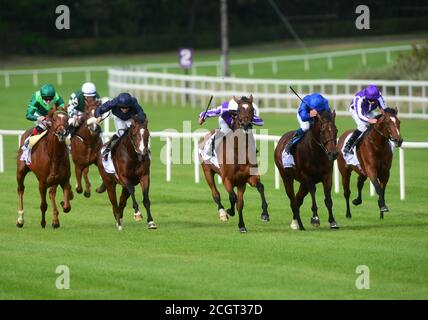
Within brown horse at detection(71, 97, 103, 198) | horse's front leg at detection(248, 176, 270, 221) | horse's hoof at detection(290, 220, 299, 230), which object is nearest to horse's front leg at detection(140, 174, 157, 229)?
horse's front leg at detection(248, 176, 270, 221)

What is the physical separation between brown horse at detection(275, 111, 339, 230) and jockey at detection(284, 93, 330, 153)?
0.08m

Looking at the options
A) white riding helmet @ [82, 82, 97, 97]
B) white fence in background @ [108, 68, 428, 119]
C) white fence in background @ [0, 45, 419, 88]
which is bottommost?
white riding helmet @ [82, 82, 97, 97]

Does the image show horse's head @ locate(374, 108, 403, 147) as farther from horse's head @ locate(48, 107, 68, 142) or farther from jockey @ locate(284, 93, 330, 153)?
horse's head @ locate(48, 107, 68, 142)

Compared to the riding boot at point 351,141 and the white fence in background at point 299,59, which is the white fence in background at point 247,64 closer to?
the white fence in background at point 299,59

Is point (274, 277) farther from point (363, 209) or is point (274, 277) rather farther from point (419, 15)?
point (419, 15)

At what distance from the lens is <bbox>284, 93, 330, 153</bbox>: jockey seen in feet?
52.9

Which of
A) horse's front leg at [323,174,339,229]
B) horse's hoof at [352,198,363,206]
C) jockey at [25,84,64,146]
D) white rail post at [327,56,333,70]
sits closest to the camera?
horse's front leg at [323,174,339,229]

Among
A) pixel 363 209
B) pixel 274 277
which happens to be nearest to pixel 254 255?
pixel 274 277

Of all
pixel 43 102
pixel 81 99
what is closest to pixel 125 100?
pixel 43 102

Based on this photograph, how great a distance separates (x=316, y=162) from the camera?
16.2m

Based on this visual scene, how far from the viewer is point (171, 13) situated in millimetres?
61656

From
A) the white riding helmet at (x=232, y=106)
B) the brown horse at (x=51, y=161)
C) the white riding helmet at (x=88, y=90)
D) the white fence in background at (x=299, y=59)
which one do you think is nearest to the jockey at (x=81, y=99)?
the white riding helmet at (x=88, y=90)

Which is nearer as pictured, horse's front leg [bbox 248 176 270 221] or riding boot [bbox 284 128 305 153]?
horse's front leg [bbox 248 176 270 221]

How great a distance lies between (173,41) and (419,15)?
44.2ft
